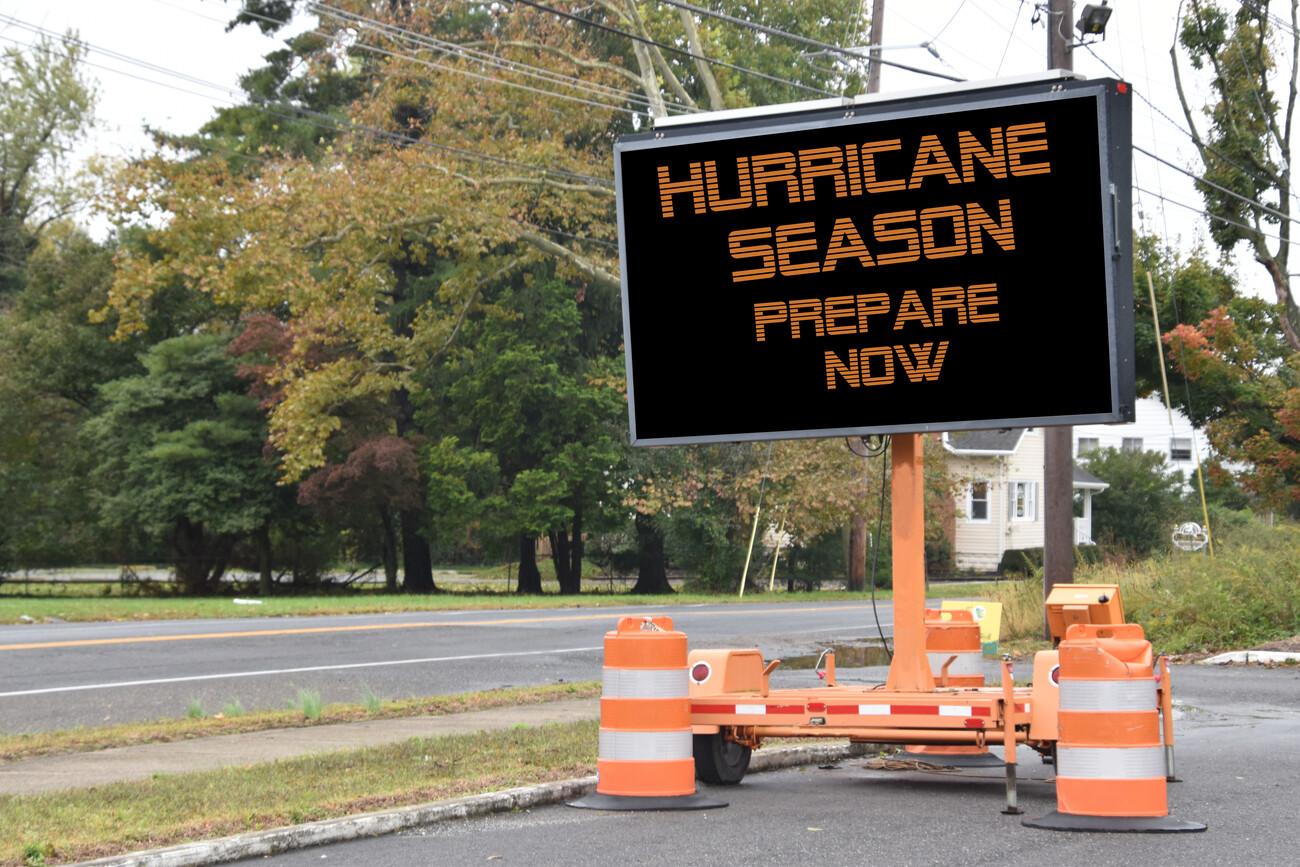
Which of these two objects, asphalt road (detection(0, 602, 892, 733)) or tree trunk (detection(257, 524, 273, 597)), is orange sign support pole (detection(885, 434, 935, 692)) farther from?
tree trunk (detection(257, 524, 273, 597))

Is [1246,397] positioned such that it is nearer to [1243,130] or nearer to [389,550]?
[1243,130]

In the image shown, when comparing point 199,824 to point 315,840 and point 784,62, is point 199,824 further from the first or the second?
point 784,62

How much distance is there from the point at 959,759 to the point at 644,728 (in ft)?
10.4

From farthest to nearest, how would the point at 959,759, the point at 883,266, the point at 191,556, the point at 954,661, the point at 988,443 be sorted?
the point at 988,443
the point at 191,556
the point at 954,661
the point at 959,759
the point at 883,266

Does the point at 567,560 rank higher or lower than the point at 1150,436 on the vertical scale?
lower

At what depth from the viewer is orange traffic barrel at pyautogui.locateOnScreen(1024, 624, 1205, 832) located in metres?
8.12

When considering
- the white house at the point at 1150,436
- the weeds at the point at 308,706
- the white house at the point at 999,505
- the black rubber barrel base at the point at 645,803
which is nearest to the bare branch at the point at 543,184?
the weeds at the point at 308,706

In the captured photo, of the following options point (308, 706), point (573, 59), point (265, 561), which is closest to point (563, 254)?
point (573, 59)

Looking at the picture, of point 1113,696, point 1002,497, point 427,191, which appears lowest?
point 1113,696

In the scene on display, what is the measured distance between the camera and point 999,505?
61.4 m

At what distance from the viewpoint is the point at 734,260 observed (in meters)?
10.1

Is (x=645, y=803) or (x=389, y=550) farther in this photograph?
(x=389, y=550)

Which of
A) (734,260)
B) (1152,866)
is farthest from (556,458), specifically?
(1152,866)

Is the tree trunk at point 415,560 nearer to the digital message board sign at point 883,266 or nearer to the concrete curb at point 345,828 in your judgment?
the digital message board sign at point 883,266
